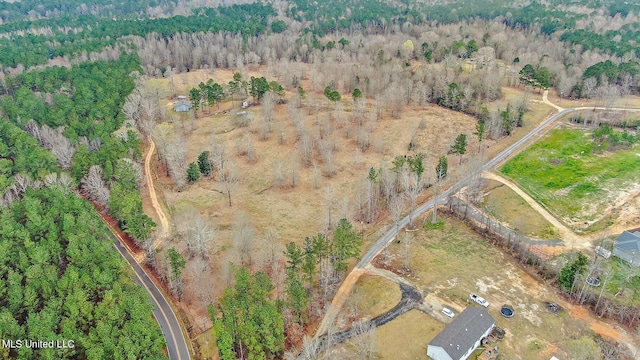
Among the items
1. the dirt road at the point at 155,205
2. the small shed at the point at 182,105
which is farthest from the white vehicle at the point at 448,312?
the small shed at the point at 182,105

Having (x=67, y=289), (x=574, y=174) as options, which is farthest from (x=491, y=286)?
(x=67, y=289)

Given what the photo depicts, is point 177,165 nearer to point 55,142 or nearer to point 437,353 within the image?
point 55,142

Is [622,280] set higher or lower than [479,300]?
lower

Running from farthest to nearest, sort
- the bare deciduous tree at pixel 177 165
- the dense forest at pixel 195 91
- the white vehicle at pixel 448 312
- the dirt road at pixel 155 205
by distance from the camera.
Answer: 1. the bare deciduous tree at pixel 177 165
2. the dirt road at pixel 155 205
3. the white vehicle at pixel 448 312
4. the dense forest at pixel 195 91

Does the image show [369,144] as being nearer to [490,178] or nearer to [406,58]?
[490,178]

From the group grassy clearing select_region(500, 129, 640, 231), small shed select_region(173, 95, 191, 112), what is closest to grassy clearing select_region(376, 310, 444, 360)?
grassy clearing select_region(500, 129, 640, 231)

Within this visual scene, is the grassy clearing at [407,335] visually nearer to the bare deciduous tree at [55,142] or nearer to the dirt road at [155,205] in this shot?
the dirt road at [155,205]
